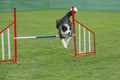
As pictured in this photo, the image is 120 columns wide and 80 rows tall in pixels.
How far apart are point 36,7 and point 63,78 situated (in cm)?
2234

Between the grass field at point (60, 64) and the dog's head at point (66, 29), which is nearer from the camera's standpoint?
the grass field at point (60, 64)

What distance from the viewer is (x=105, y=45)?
35.8 ft

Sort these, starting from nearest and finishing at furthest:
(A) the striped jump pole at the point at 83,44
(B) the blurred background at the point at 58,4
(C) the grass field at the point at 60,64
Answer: (C) the grass field at the point at 60,64 → (A) the striped jump pole at the point at 83,44 → (B) the blurred background at the point at 58,4

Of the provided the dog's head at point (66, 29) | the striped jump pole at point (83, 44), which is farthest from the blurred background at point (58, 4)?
the dog's head at point (66, 29)

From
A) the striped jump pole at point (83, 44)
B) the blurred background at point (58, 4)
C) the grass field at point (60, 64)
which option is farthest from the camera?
the blurred background at point (58, 4)

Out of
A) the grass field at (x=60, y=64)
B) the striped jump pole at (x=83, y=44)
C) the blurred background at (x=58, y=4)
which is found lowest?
the grass field at (x=60, y=64)

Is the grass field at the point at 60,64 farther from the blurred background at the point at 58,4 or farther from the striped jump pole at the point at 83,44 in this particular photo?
the blurred background at the point at 58,4

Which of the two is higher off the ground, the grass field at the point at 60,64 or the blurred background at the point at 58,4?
the blurred background at the point at 58,4

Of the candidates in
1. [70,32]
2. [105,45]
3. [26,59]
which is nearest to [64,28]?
[70,32]

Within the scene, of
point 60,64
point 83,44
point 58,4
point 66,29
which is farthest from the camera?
point 58,4

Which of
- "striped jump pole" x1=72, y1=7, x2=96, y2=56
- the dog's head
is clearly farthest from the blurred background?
the dog's head

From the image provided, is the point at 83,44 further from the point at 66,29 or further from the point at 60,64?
the point at 60,64

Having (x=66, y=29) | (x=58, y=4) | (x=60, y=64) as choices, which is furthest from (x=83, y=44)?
(x=58, y=4)

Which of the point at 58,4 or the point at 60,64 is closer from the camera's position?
the point at 60,64
